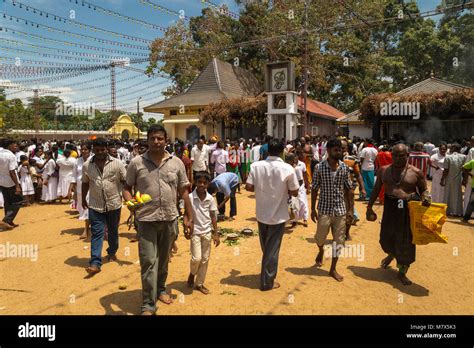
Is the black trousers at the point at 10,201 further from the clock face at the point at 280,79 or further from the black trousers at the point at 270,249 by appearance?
the clock face at the point at 280,79

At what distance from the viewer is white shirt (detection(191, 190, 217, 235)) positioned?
439cm

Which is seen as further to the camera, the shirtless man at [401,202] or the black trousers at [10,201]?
the black trousers at [10,201]

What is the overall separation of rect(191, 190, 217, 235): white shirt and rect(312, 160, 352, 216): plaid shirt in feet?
5.17

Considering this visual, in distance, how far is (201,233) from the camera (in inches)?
172

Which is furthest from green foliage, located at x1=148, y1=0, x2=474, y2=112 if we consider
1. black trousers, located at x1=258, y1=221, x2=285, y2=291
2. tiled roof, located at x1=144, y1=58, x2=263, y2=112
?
black trousers, located at x1=258, y1=221, x2=285, y2=291

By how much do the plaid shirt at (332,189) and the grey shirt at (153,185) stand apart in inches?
86.4

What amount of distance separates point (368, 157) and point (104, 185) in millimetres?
7675

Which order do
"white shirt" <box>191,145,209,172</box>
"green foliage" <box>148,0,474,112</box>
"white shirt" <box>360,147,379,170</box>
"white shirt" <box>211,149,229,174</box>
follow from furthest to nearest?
1. "green foliage" <box>148,0,474,112</box>
2. "white shirt" <box>211,149,229,174</box>
3. "white shirt" <box>191,145,209,172</box>
4. "white shirt" <box>360,147,379,170</box>

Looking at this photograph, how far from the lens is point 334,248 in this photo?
490cm

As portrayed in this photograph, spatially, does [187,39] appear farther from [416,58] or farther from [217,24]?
[416,58]

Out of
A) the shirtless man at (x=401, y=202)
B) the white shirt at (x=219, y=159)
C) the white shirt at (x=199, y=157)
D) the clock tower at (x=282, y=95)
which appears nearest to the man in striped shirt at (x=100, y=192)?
the shirtless man at (x=401, y=202)

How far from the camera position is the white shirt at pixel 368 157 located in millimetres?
10148

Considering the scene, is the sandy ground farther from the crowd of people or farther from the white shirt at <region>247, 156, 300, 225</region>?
the white shirt at <region>247, 156, 300, 225</region>

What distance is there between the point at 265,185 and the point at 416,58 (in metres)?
37.4
